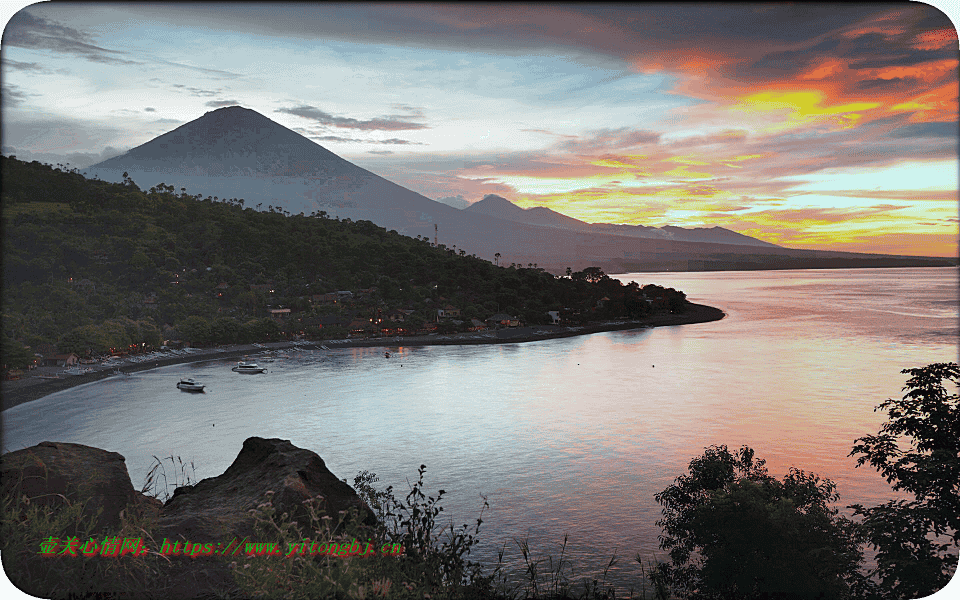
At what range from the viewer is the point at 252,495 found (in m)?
4.20

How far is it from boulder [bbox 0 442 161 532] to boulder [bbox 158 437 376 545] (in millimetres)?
306

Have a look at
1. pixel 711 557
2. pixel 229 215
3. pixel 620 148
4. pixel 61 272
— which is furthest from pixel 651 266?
pixel 711 557

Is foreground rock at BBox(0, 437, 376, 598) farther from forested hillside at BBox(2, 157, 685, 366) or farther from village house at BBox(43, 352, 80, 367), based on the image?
village house at BBox(43, 352, 80, 367)

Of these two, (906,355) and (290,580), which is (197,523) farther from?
(906,355)

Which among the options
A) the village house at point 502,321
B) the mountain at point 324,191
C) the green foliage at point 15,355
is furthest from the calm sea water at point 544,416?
the mountain at point 324,191

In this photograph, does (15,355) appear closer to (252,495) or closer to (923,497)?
(252,495)

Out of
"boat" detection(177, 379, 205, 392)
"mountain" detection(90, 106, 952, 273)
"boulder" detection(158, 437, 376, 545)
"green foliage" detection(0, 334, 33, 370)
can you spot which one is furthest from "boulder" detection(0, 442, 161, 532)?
"mountain" detection(90, 106, 952, 273)

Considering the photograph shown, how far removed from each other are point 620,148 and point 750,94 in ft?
24.9

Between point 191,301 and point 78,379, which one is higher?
point 191,301

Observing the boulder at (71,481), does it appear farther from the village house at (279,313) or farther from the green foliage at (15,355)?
the village house at (279,313)

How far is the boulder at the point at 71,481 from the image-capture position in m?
3.48

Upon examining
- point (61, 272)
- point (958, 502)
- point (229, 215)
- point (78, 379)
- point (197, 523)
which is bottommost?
point (78, 379)

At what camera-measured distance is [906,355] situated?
1252 inches

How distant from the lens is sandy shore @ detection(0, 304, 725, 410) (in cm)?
2858
